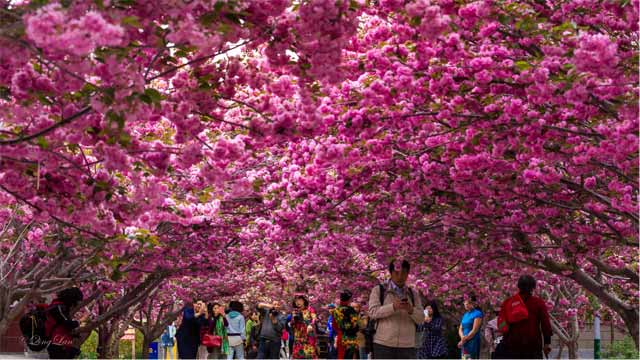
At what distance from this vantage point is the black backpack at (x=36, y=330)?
1191 cm

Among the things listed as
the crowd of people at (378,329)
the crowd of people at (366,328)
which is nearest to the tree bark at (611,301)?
the crowd of people at (366,328)

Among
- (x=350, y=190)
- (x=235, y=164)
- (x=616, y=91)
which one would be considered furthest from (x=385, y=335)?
(x=235, y=164)

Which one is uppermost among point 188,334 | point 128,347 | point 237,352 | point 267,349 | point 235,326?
point 235,326

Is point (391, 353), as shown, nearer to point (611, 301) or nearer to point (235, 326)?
point (611, 301)

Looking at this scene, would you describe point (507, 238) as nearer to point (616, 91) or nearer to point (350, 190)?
point (350, 190)

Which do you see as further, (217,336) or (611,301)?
(217,336)

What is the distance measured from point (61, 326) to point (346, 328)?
4519mm

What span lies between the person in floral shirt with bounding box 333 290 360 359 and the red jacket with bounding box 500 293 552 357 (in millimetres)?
4365

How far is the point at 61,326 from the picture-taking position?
11828 mm

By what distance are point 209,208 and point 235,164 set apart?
3.03 m

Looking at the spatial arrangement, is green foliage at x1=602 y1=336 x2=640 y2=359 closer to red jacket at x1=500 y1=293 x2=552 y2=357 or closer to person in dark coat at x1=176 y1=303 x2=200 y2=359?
person in dark coat at x1=176 y1=303 x2=200 y2=359

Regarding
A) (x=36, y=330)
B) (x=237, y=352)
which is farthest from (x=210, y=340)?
(x=36, y=330)

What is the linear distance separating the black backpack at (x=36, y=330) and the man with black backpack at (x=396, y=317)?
4155mm

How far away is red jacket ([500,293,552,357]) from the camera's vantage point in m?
10.4
